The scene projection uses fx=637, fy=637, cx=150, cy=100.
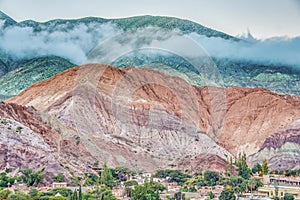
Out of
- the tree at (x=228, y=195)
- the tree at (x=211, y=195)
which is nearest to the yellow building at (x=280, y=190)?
the tree at (x=228, y=195)

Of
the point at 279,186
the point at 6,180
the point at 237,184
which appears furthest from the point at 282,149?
the point at 6,180

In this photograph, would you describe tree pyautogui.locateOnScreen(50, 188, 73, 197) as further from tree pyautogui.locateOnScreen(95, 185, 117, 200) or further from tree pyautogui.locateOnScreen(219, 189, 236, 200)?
tree pyautogui.locateOnScreen(219, 189, 236, 200)

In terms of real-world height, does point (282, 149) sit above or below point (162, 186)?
above

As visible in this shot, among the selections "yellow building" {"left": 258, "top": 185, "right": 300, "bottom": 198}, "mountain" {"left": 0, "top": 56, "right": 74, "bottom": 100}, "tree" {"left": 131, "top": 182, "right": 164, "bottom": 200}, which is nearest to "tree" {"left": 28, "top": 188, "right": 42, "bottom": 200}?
"tree" {"left": 131, "top": 182, "right": 164, "bottom": 200}

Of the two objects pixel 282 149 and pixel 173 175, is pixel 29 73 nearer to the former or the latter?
pixel 282 149

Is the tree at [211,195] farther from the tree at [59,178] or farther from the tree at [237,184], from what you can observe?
the tree at [59,178]

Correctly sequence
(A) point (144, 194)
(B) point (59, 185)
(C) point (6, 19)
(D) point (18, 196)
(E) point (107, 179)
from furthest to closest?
(C) point (6, 19)
(E) point (107, 179)
(B) point (59, 185)
(A) point (144, 194)
(D) point (18, 196)
